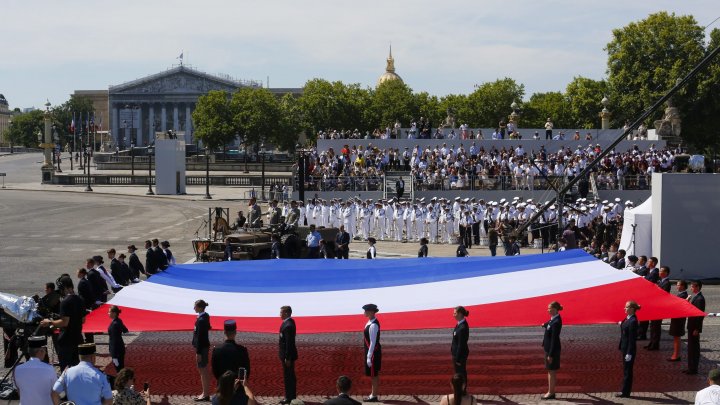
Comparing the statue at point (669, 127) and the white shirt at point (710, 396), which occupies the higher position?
the statue at point (669, 127)

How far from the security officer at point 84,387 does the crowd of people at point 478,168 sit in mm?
33520

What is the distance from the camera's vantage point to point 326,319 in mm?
15859

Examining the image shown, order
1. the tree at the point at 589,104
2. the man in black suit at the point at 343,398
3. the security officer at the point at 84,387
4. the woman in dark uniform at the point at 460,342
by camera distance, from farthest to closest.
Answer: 1. the tree at the point at 589,104
2. the woman in dark uniform at the point at 460,342
3. the security officer at the point at 84,387
4. the man in black suit at the point at 343,398

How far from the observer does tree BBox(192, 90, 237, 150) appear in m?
103

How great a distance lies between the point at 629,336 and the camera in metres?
14.5

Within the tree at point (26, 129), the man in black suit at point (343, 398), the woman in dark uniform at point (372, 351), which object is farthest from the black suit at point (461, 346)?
the tree at point (26, 129)

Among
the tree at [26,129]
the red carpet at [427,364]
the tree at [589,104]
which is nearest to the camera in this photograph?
the red carpet at [427,364]

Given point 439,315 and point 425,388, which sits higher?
point 439,315

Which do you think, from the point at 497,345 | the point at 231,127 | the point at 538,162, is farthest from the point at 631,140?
the point at 231,127

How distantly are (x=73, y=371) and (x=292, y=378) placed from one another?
4281mm

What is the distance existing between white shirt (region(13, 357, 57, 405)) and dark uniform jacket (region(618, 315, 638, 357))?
855 centimetres

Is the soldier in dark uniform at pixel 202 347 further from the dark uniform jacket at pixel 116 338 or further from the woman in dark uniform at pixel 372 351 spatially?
the woman in dark uniform at pixel 372 351

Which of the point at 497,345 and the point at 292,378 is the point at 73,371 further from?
the point at 497,345

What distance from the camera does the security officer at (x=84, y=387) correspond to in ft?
33.4
